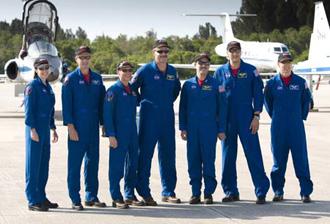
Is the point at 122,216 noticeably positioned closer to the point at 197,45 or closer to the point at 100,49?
the point at 197,45

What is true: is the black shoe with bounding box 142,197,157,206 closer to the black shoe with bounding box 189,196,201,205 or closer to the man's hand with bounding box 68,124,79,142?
the black shoe with bounding box 189,196,201,205

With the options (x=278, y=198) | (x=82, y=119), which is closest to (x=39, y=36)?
(x=82, y=119)

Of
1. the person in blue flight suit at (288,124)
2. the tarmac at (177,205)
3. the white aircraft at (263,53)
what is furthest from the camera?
the white aircraft at (263,53)

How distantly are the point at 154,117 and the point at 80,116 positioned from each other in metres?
0.93

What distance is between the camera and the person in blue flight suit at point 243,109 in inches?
354

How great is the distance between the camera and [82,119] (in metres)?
8.65

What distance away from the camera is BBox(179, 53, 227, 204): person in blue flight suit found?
891 cm

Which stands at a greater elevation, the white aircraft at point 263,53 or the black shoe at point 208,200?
the white aircraft at point 263,53

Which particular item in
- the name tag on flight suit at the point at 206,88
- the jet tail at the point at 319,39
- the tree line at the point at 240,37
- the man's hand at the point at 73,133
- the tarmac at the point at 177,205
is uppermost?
the tree line at the point at 240,37

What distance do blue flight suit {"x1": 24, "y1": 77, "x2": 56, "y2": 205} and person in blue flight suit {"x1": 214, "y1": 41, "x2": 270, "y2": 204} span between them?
85.9 inches

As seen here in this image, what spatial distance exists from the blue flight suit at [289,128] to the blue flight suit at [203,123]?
734 millimetres

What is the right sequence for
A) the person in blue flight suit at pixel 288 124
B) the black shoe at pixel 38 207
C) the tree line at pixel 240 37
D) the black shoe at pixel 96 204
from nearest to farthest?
the black shoe at pixel 38 207 → the black shoe at pixel 96 204 → the person in blue flight suit at pixel 288 124 → the tree line at pixel 240 37

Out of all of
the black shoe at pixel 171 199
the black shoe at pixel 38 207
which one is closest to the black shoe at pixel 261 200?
the black shoe at pixel 171 199

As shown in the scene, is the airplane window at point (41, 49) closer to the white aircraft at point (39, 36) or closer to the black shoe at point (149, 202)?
the white aircraft at point (39, 36)
